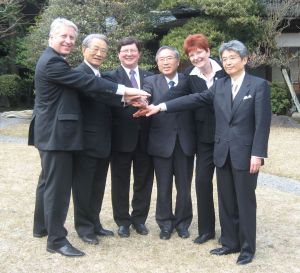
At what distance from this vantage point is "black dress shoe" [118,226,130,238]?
4.93 meters

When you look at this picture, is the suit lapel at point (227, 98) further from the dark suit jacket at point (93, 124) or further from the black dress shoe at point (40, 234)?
the black dress shoe at point (40, 234)

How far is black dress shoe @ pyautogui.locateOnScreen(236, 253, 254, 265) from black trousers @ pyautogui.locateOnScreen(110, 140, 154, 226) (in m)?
1.22

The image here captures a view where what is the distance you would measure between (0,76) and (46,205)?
14744 mm

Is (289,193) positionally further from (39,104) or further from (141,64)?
(141,64)

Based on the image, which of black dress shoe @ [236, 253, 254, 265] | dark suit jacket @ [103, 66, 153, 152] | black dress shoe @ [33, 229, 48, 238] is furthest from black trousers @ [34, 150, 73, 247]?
black dress shoe @ [236, 253, 254, 265]

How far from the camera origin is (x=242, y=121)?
411 centimetres

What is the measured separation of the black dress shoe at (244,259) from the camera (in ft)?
13.7

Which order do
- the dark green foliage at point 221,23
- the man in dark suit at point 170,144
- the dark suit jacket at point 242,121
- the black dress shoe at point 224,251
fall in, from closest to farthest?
the dark suit jacket at point 242,121
the black dress shoe at point 224,251
the man in dark suit at point 170,144
the dark green foliage at point 221,23

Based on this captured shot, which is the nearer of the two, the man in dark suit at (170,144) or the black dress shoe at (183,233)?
the man in dark suit at (170,144)

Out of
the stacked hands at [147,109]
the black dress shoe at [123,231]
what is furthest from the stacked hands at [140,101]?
the black dress shoe at [123,231]

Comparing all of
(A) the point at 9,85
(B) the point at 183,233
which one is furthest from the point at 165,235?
(A) the point at 9,85

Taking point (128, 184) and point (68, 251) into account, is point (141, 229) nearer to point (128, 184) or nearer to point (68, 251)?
point (128, 184)

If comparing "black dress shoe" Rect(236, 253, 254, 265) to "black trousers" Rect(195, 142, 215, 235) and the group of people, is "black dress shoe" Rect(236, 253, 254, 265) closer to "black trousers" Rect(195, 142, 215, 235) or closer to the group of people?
the group of people

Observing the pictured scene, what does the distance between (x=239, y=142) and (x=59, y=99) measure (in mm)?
1598
